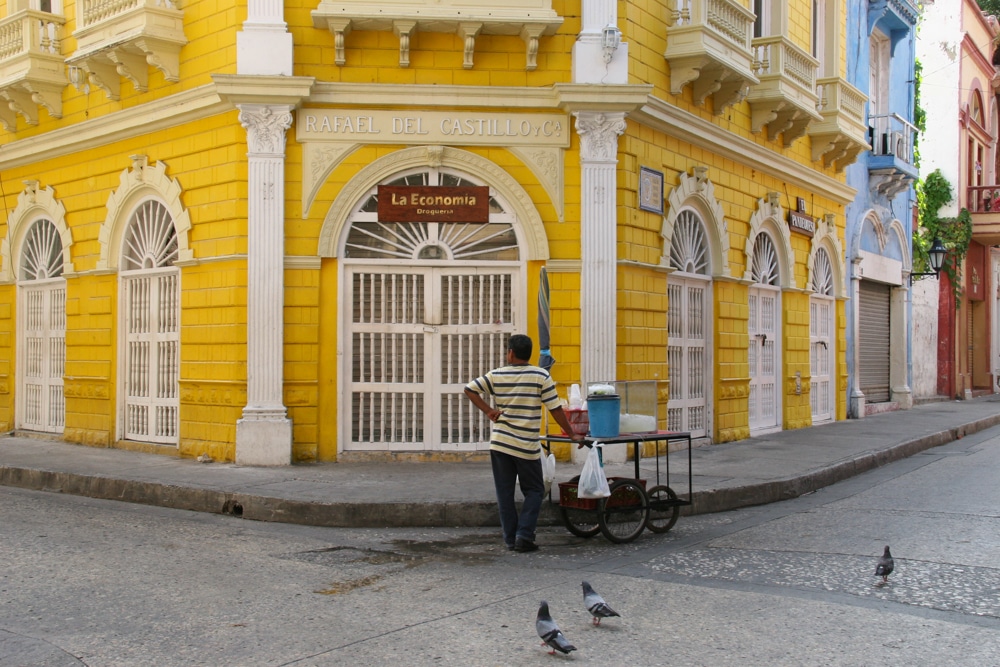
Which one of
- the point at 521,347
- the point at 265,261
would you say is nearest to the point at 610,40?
the point at 265,261

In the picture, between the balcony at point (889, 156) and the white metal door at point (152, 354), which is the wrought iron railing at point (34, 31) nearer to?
the white metal door at point (152, 354)

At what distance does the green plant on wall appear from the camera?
23938 millimetres

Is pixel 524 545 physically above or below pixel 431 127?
below

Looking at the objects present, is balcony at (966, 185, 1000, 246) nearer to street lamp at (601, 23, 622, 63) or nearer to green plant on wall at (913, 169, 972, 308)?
green plant on wall at (913, 169, 972, 308)

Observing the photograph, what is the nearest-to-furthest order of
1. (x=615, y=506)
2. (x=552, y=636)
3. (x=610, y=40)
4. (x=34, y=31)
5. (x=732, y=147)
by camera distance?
(x=552, y=636)
(x=615, y=506)
(x=610, y=40)
(x=34, y=31)
(x=732, y=147)

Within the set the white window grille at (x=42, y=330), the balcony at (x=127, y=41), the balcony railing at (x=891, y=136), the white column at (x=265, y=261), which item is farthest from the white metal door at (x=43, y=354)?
the balcony railing at (x=891, y=136)

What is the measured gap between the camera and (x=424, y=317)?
38.7 ft

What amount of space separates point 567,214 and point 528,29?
2.12 metres

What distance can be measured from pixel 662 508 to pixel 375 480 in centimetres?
321

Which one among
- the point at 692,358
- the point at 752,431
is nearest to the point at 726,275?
the point at 692,358

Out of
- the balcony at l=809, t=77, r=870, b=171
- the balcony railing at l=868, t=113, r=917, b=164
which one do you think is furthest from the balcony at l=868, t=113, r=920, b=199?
the balcony at l=809, t=77, r=870, b=171

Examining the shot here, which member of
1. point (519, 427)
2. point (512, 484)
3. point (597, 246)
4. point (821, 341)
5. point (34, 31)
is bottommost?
point (512, 484)

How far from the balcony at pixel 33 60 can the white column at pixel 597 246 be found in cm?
741

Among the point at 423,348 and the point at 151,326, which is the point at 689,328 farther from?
the point at 151,326
